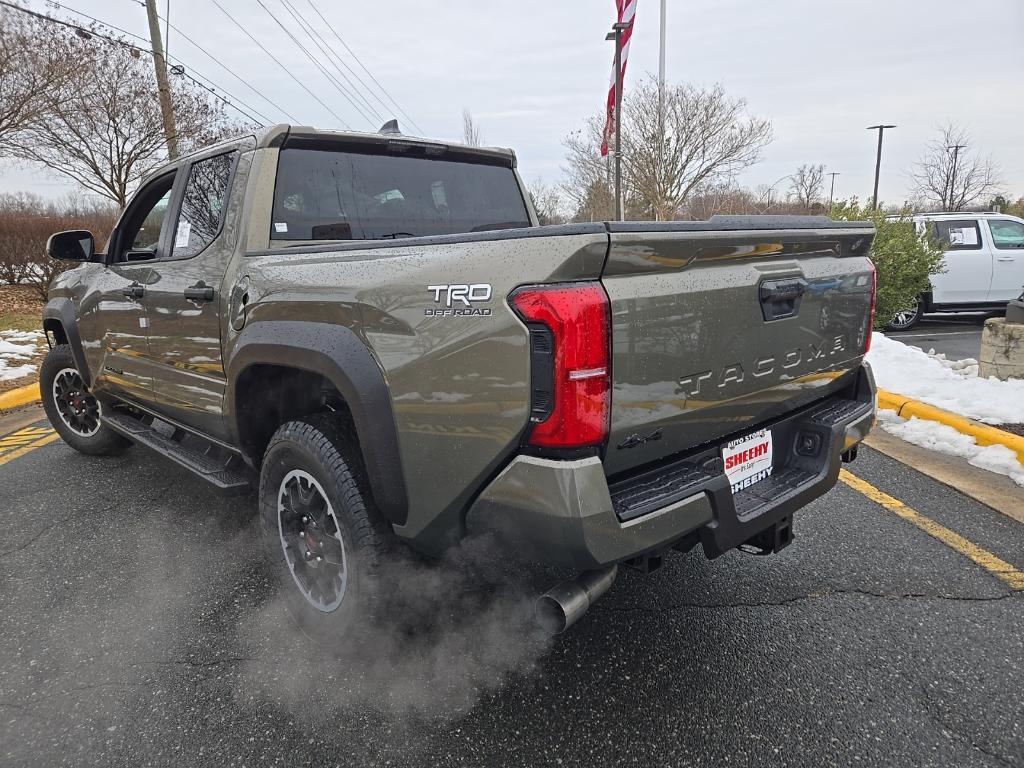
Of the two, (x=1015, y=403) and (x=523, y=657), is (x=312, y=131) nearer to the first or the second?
(x=523, y=657)

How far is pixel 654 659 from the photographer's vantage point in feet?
7.39

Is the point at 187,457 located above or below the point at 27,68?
below

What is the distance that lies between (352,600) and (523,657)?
64cm

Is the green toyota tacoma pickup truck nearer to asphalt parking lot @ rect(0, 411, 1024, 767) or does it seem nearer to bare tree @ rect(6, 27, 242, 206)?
asphalt parking lot @ rect(0, 411, 1024, 767)

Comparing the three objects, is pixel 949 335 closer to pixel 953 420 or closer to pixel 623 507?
pixel 953 420

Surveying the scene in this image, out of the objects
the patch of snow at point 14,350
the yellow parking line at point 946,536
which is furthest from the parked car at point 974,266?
the patch of snow at point 14,350

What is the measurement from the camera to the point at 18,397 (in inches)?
243

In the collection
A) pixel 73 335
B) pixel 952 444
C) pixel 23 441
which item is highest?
pixel 73 335

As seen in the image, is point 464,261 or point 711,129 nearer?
point 464,261

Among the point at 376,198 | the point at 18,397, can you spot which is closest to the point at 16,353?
the point at 18,397

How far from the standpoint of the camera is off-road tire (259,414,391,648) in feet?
6.80

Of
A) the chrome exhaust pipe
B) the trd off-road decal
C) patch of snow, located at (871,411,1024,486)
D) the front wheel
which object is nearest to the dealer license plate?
the chrome exhaust pipe

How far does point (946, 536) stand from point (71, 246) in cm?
502

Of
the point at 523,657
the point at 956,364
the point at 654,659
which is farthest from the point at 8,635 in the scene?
the point at 956,364
